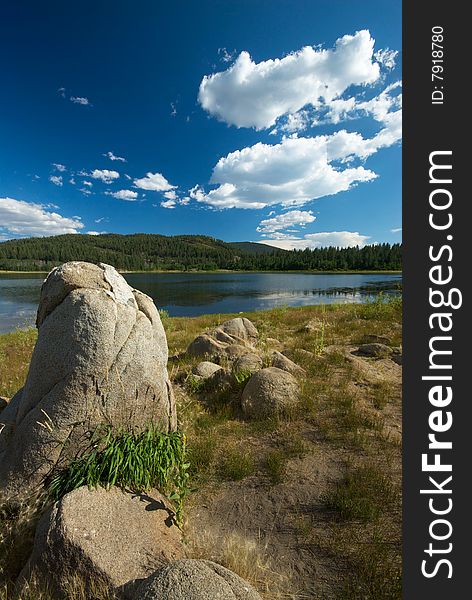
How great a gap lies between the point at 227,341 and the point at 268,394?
7.02 meters

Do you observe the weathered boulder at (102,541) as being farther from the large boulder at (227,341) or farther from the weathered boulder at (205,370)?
the large boulder at (227,341)

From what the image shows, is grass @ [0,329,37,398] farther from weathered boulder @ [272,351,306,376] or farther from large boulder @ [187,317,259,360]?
weathered boulder @ [272,351,306,376]

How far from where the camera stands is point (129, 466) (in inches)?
158

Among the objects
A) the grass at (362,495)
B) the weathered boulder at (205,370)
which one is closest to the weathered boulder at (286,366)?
the weathered boulder at (205,370)

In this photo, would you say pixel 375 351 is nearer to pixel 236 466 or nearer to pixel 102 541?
pixel 236 466

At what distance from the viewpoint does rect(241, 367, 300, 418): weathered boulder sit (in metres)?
7.08

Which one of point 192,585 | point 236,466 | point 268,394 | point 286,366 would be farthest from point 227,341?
point 192,585

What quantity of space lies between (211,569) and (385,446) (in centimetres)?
455

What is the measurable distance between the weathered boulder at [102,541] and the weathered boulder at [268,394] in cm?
366

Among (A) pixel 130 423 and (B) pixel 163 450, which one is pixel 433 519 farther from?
(A) pixel 130 423

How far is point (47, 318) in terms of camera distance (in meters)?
4.86

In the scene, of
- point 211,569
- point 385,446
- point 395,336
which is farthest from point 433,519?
point 395,336

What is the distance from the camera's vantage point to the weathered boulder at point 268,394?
7.08 meters

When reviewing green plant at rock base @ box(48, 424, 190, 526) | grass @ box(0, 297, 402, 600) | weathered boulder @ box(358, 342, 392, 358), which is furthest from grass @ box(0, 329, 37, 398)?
weathered boulder @ box(358, 342, 392, 358)
